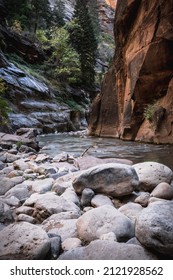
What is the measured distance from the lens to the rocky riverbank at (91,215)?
180 cm

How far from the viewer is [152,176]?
3.37 metres

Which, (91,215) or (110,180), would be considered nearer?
(91,215)

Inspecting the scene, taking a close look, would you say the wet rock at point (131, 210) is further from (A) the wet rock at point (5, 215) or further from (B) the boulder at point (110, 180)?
(A) the wet rock at point (5, 215)

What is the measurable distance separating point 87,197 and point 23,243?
1303 mm

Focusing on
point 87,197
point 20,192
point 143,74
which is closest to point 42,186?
point 20,192

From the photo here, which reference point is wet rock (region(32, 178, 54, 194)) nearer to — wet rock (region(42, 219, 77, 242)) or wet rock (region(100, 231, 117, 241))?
wet rock (region(42, 219, 77, 242))

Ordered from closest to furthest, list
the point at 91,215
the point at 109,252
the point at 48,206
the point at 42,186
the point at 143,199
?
the point at 109,252, the point at 91,215, the point at 48,206, the point at 143,199, the point at 42,186

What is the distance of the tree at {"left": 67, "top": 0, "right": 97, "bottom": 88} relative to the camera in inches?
1249

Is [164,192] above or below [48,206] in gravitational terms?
above

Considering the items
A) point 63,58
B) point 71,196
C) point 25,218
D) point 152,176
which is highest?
point 63,58

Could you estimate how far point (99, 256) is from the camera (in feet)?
5.67

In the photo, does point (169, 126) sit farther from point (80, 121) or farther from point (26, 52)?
point (26, 52)

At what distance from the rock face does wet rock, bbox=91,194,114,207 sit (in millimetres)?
7873

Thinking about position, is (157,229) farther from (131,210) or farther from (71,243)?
(131,210)
